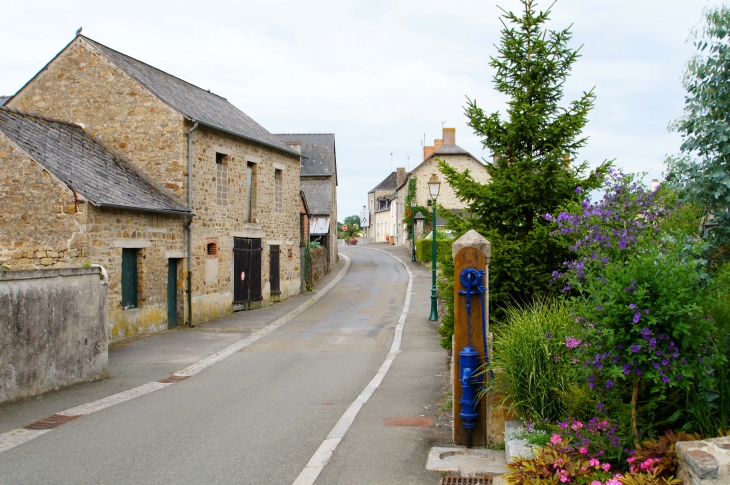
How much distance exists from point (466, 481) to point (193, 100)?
1977cm

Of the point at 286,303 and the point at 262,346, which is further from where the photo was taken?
the point at 286,303

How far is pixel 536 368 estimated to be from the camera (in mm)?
5867

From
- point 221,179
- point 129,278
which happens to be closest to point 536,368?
point 129,278

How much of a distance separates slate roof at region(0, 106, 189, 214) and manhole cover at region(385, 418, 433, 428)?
9643mm

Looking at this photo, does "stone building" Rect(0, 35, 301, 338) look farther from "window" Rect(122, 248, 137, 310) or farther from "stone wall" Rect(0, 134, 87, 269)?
"stone wall" Rect(0, 134, 87, 269)

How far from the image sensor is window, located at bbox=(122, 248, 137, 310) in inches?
637

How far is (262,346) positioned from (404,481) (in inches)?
395

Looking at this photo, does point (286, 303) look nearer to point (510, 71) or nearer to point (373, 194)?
point (510, 71)

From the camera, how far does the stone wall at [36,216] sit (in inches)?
561

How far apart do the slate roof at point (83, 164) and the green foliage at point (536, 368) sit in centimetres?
1112

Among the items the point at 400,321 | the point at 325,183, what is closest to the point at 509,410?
the point at 400,321

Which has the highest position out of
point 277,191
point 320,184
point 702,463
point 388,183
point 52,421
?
point 388,183

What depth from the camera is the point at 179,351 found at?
1426cm

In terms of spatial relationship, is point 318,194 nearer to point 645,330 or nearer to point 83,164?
point 83,164
